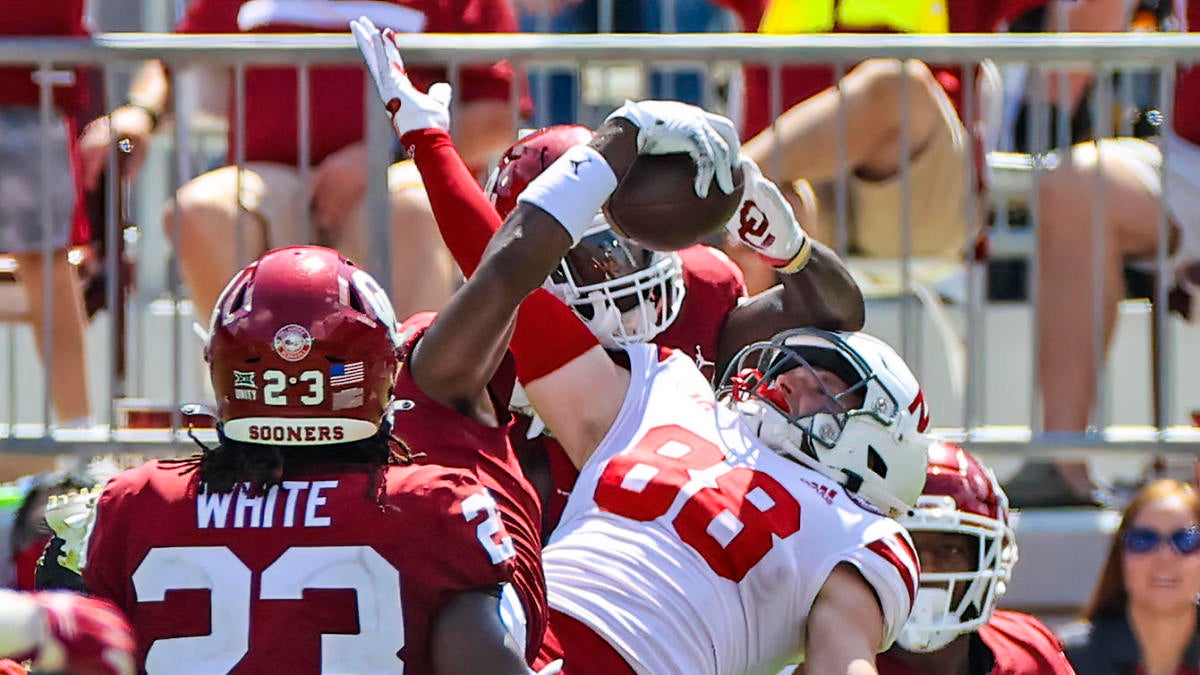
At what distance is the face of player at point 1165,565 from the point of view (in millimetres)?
A: 4496

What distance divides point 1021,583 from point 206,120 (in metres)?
2.77

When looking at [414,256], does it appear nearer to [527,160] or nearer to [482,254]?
[527,160]

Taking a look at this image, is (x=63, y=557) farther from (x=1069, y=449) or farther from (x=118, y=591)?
(x=1069, y=449)

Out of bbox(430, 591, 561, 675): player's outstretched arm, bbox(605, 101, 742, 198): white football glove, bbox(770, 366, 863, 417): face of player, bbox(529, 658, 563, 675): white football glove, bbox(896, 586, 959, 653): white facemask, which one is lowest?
bbox(896, 586, 959, 653): white facemask

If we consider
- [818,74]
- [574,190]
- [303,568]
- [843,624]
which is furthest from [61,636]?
[818,74]

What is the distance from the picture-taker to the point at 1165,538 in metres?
4.50

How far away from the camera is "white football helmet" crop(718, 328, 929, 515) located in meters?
3.15

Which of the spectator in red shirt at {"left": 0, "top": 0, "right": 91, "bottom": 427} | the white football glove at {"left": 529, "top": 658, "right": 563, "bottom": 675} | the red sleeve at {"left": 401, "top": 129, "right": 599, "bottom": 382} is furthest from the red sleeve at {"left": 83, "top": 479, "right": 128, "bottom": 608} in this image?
the spectator in red shirt at {"left": 0, "top": 0, "right": 91, "bottom": 427}

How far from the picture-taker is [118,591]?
8.50 ft

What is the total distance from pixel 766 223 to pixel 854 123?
1399mm

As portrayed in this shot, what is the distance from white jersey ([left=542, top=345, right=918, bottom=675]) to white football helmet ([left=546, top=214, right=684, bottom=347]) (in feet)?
1.53


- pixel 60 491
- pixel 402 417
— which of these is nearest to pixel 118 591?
pixel 402 417

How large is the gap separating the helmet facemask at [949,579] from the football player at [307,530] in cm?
97

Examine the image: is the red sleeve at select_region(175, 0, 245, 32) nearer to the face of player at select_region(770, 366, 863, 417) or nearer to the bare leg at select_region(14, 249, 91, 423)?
the bare leg at select_region(14, 249, 91, 423)
